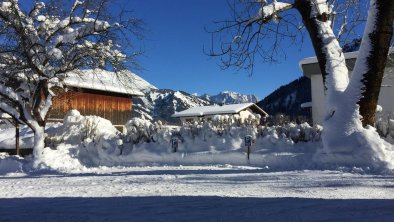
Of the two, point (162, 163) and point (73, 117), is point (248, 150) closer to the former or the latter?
point (162, 163)

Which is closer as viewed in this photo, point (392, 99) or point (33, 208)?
point (33, 208)

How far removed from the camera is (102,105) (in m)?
35.5

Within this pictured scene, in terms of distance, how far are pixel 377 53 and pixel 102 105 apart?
28.7 metres

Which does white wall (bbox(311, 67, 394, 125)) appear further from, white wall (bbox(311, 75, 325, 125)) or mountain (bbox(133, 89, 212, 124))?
mountain (bbox(133, 89, 212, 124))

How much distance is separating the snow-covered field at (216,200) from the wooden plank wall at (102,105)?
25.6 meters

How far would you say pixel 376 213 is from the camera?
443 cm

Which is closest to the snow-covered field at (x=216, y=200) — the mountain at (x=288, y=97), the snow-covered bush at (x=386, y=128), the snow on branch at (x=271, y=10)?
the snow on branch at (x=271, y=10)

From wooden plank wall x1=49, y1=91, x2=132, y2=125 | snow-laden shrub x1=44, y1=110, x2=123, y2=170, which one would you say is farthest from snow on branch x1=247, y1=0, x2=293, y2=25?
wooden plank wall x1=49, y1=91, x2=132, y2=125

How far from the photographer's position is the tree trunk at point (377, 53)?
9406 mm

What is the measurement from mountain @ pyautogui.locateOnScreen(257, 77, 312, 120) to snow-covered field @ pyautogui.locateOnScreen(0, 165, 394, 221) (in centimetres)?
6386

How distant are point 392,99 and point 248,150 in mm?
11958

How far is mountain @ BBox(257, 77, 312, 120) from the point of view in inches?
2865

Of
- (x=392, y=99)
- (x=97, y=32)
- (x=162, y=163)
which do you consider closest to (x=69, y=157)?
(x=162, y=163)

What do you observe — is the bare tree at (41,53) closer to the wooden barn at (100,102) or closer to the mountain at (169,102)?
the wooden barn at (100,102)
